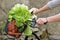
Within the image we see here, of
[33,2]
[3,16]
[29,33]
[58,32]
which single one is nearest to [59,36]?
[58,32]

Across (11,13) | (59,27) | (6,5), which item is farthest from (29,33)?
(59,27)

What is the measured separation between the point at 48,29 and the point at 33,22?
1.58m

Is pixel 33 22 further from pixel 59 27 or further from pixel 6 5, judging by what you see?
pixel 59 27

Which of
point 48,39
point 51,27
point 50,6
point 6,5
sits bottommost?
point 48,39

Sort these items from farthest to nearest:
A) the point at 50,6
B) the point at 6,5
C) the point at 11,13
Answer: the point at 6,5
the point at 50,6
the point at 11,13

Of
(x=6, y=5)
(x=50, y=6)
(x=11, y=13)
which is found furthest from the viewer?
(x=6, y=5)

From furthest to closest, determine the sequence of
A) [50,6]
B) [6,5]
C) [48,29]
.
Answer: [48,29] → [6,5] → [50,6]

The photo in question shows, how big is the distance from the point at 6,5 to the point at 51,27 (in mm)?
789

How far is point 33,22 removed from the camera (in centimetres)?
135

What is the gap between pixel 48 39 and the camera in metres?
2.84

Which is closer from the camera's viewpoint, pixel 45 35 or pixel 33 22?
pixel 33 22

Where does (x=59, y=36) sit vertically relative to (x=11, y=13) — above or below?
below

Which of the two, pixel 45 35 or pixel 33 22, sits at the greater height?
pixel 33 22

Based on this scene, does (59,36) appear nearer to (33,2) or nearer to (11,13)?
(33,2)
